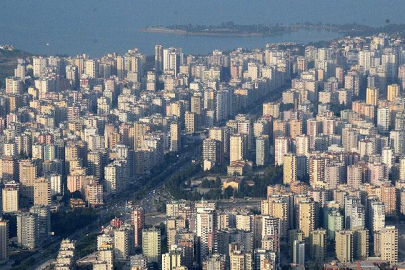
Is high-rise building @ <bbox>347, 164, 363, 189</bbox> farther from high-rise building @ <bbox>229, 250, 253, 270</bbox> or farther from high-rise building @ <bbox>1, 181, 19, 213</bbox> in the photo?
high-rise building @ <bbox>229, 250, 253, 270</bbox>

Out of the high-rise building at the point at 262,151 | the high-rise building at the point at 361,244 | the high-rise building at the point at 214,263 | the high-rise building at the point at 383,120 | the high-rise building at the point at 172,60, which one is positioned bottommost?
the high-rise building at the point at 214,263

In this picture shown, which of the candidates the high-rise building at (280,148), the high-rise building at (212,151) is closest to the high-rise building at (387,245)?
the high-rise building at (280,148)

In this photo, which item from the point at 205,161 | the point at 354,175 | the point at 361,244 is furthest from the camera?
the point at 205,161

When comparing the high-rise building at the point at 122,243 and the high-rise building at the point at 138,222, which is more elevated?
the high-rise building at the point at 138,222

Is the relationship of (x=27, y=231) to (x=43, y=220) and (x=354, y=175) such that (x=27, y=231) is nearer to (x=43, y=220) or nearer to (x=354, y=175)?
(x=43, y=220)

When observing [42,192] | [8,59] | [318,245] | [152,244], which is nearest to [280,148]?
[42,192]

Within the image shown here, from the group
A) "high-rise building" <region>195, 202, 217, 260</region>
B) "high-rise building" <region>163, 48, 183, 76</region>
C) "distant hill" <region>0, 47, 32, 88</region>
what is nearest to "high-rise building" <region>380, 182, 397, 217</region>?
"high-rise building" <region>195, 202, 217, 260</region>

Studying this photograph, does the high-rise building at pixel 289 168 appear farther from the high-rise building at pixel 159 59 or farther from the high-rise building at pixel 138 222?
the high-rise building at pixel 159 59
